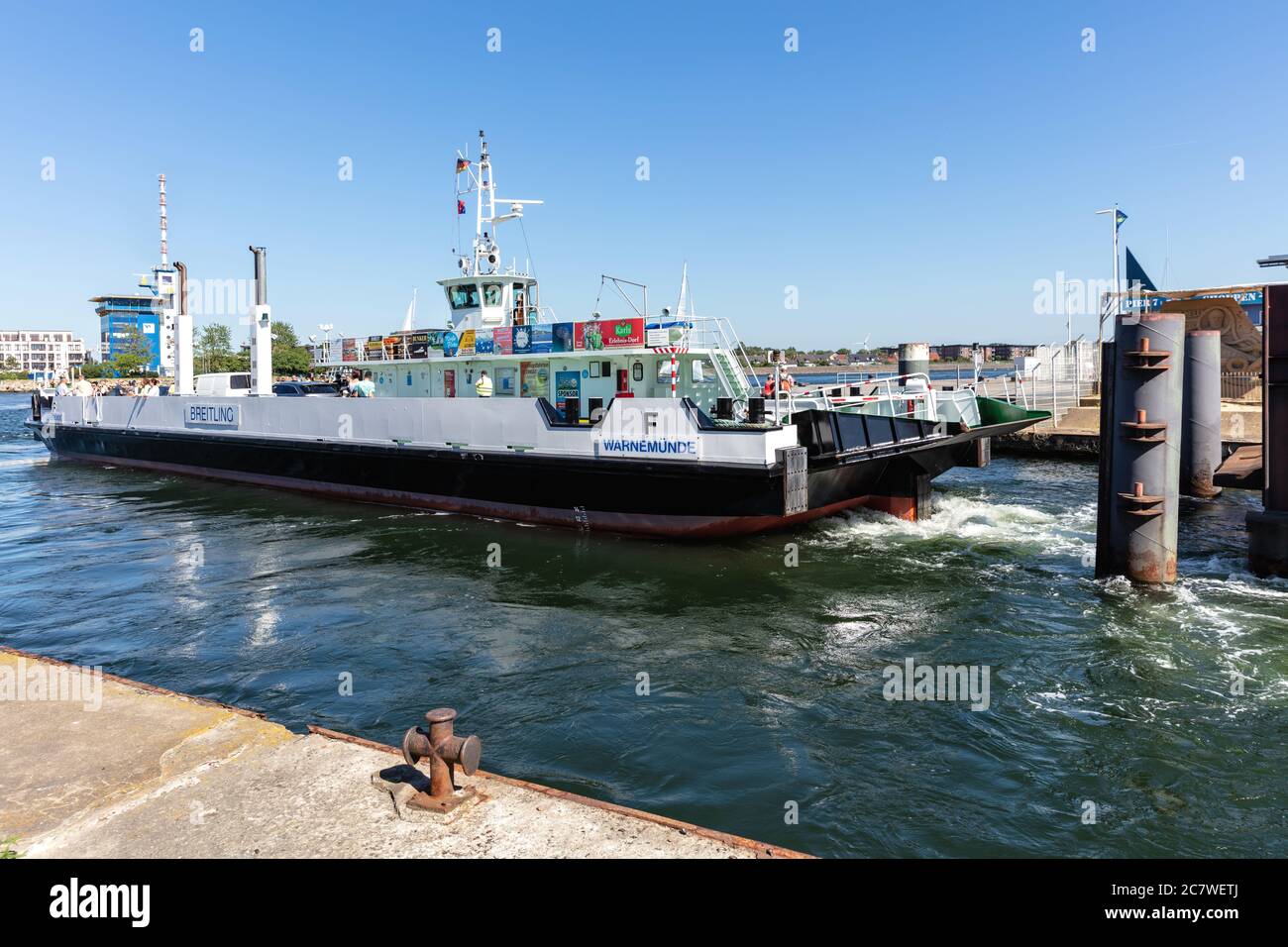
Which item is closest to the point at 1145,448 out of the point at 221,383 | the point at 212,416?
the point at 212,416

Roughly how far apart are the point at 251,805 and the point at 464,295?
54.2 feet

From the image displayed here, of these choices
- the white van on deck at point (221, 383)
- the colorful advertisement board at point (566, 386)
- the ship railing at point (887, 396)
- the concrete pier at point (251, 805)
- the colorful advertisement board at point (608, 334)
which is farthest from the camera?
the white van on deck at point (221, 383)

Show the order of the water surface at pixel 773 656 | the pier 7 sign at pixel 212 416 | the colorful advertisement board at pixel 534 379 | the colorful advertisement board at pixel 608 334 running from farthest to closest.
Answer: the pier 7 sign at pixel 212 416, the colorful advertisement board at pixel 534 379, the colorful advertisement board at pixel 608 334, the water surface at pixel 773 656

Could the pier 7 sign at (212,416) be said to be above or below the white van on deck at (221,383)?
below

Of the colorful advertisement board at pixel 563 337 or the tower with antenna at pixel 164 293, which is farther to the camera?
the tower with antenna at pixel 164 293

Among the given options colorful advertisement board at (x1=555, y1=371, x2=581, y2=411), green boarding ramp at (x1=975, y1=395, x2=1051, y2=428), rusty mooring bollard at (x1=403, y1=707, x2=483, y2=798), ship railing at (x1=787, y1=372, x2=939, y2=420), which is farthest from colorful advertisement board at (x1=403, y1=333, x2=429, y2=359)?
rusty mooring bollard at (x1=403, y1=707, x2=483, y2=798)

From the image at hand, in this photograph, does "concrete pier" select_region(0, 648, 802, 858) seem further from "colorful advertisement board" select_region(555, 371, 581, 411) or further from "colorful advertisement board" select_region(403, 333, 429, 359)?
"colorful advertisement board" select_region(403, 333, 429, 359)

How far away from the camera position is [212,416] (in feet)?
72.3

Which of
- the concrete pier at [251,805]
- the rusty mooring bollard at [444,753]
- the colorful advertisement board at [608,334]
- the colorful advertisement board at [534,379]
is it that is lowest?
the concrete pier at [251,805]

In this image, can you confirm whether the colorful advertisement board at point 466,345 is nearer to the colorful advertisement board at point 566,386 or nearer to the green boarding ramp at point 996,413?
the colorful advertisement board at point 566,386

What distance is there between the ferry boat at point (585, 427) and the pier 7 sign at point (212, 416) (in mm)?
88

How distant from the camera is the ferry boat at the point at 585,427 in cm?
1312

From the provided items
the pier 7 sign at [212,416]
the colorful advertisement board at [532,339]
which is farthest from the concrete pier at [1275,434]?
the pier 7 sign at [212,416]

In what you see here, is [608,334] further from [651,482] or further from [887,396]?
[887,396]
